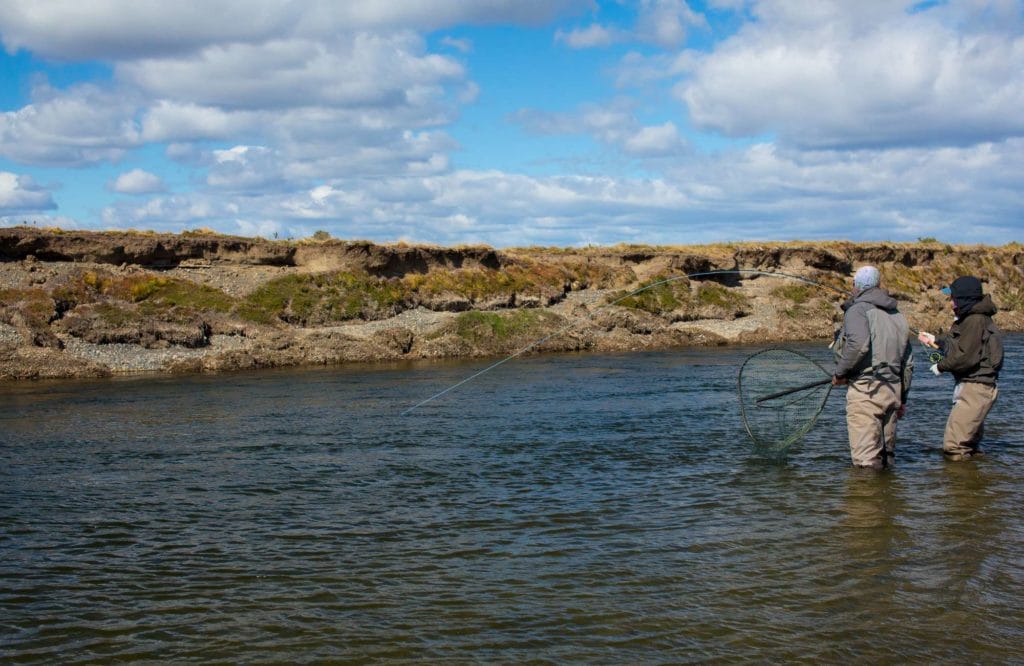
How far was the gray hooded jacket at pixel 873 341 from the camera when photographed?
11016 millimetres

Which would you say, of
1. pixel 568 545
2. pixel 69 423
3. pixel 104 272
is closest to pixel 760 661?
pixel 568 545

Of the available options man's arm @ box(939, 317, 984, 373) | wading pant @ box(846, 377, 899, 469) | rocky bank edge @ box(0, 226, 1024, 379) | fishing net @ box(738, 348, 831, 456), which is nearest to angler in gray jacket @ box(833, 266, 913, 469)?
wading pant @ box(846, 377, 899, 469)

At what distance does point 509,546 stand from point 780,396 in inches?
223

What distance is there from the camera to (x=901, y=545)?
28.3 ft

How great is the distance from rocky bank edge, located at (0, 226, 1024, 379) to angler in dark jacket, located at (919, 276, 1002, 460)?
25.7 meters

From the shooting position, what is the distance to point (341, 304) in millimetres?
40344

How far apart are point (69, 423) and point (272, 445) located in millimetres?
6494

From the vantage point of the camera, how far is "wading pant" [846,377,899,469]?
36.4 feet

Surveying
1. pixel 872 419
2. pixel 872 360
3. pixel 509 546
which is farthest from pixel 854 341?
pixel 509 546

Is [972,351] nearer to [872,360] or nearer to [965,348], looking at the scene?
[965,348]

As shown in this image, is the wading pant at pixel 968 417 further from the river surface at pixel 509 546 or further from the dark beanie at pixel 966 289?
the dark beanie at pixel 966 289

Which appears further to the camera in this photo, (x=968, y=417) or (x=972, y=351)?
(x=968, y=417)

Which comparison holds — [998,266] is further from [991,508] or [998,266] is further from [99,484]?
[99,484]

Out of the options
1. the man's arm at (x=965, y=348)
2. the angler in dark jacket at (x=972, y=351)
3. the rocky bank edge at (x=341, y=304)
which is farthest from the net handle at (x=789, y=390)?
the rocky bank edge at (x=341, y=304)
